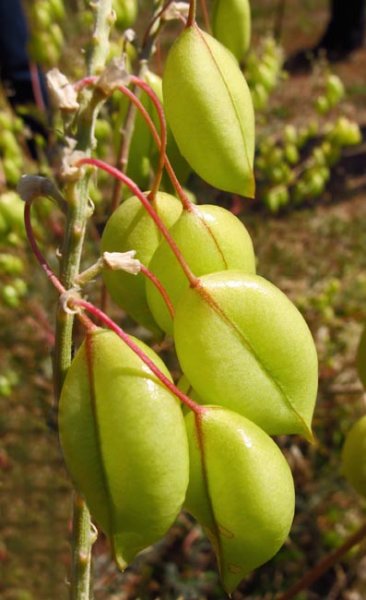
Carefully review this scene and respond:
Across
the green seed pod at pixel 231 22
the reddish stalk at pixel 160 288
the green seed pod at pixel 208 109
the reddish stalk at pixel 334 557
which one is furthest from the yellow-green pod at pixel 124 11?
the reddish stalk at pixel 334 557

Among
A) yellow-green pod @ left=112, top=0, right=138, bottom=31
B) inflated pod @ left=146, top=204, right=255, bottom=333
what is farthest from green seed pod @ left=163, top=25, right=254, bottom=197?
yellow-green pod @ left=112, top=0, right=138, bottom=31

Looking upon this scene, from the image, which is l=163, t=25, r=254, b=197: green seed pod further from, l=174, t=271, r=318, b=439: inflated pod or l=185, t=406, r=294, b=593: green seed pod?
l=185, t=406, r=294, b=593: green seed pod

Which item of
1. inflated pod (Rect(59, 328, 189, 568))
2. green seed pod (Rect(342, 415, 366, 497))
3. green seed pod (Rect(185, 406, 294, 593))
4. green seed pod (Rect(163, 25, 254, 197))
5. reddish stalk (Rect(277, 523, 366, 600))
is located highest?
green seed pod (Rect(163, 25, 254, 197))

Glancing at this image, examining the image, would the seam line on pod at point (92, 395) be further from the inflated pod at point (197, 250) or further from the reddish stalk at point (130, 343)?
the inflated pod at point (197, 250)

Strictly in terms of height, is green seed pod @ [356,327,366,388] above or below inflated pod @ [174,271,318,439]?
below

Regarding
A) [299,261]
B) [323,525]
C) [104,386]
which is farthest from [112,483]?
[299,261]
